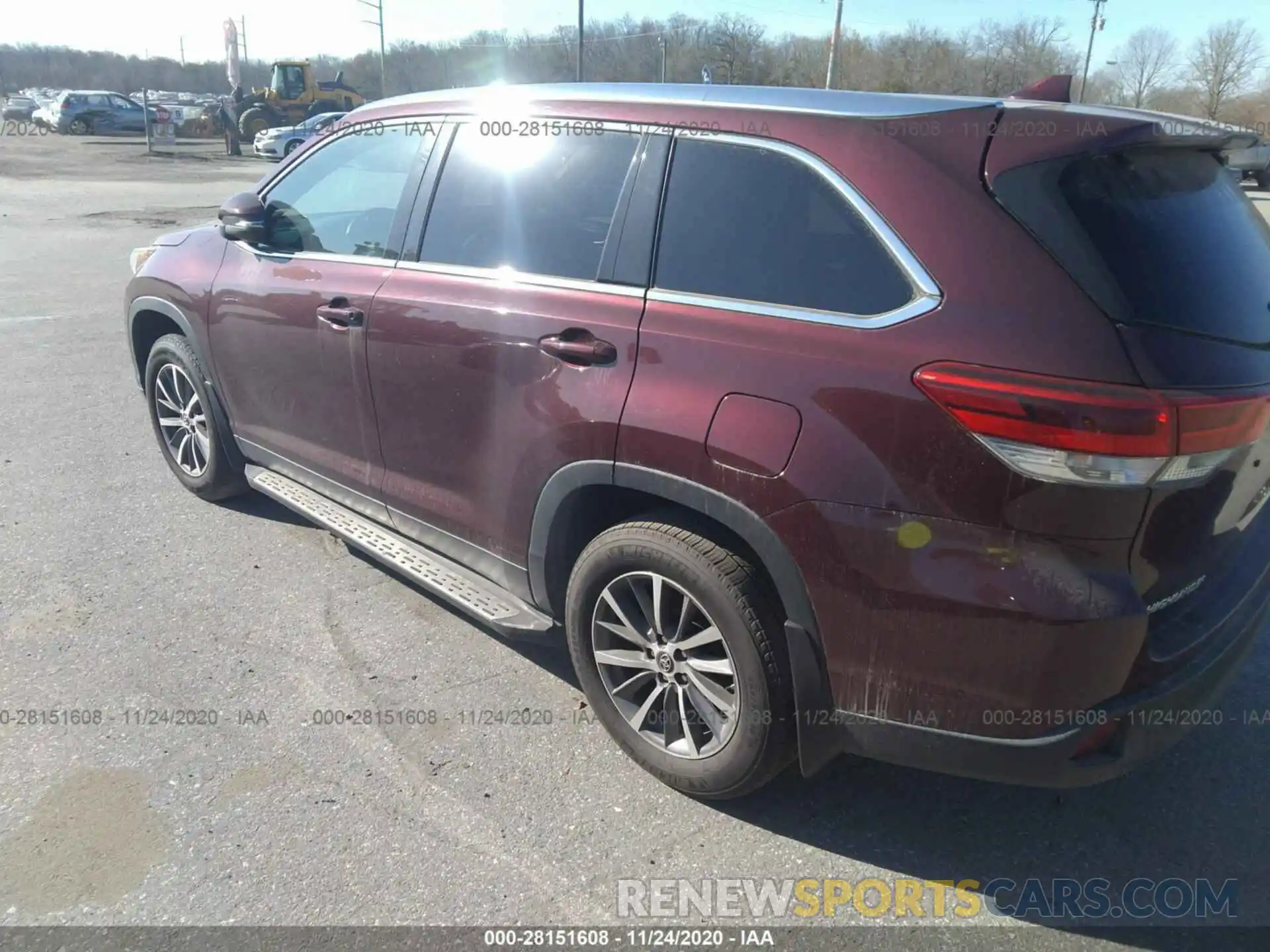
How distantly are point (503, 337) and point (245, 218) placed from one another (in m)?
1.76

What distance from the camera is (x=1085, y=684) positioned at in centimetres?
215

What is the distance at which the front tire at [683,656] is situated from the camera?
254 cm

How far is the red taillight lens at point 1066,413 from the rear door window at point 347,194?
7.57 ft

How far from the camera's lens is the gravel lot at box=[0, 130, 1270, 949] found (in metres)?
2.49

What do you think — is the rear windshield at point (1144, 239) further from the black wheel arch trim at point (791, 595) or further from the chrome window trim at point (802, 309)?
the black wheel arch trim at point (791, 595)

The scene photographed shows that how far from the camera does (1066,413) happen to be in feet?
6.63

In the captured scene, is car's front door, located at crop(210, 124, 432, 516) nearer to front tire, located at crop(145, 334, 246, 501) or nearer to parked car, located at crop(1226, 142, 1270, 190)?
front tire, located at crop(145, 334, 246, 501)

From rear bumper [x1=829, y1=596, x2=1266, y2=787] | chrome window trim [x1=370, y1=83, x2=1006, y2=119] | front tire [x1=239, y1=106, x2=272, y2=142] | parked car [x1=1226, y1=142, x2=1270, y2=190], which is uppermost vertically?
front tire [x1=239, y1=106, x2=272, y2=142]

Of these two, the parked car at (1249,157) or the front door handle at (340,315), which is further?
the front door handle at (340,315)

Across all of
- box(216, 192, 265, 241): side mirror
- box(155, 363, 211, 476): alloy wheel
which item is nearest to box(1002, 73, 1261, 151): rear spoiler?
Result: box(216, 192, 265, 241): side mirror

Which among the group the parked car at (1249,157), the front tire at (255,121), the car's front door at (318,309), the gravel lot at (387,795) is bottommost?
the gravel lot at (387,795)

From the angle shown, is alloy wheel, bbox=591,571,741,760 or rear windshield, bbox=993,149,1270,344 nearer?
rear windshield, bbox=993,149,1270,344

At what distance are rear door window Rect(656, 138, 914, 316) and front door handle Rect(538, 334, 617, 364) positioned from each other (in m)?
0.24

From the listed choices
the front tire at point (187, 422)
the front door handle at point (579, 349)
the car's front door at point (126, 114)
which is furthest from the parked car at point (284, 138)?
the front door handle at point (579, 349)
